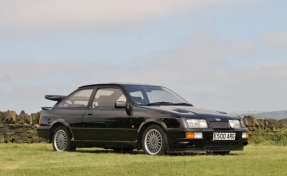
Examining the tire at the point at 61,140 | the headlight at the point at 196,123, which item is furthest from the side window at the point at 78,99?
the headlight at the point at 196,123

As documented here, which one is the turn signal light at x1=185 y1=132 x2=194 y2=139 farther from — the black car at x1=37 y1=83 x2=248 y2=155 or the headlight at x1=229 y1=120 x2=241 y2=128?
the headlight at x1=229 y1=120 x2=241 y2=128

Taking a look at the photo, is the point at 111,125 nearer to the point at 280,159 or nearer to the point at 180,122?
the point at 180,122

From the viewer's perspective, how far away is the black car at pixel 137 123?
1329 centimetres

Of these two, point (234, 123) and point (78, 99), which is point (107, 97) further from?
point (234, 123)

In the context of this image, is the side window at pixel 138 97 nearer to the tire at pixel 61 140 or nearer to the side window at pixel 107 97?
the side window at pixel 107 97

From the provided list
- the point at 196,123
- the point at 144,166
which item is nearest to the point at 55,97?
the point at 196,123

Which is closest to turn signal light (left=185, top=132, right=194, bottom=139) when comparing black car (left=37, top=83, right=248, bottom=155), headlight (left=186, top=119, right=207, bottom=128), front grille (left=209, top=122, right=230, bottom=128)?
black car (left=37, top=83, right=248, bottom=155)

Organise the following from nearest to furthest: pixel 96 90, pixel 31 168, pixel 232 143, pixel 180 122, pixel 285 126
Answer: pixel 31 168 → pixel 180 122 → pixel 232 143 → pixel 96 90 → pixel 285 126

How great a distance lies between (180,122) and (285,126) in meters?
10.6

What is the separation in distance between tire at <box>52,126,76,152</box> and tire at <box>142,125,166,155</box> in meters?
2.47

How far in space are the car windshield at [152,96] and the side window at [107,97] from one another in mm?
243

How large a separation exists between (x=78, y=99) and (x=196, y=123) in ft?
11.5

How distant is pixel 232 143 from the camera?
14.0 metres

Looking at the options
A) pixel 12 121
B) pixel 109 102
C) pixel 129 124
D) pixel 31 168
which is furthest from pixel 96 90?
pixel 12 121
